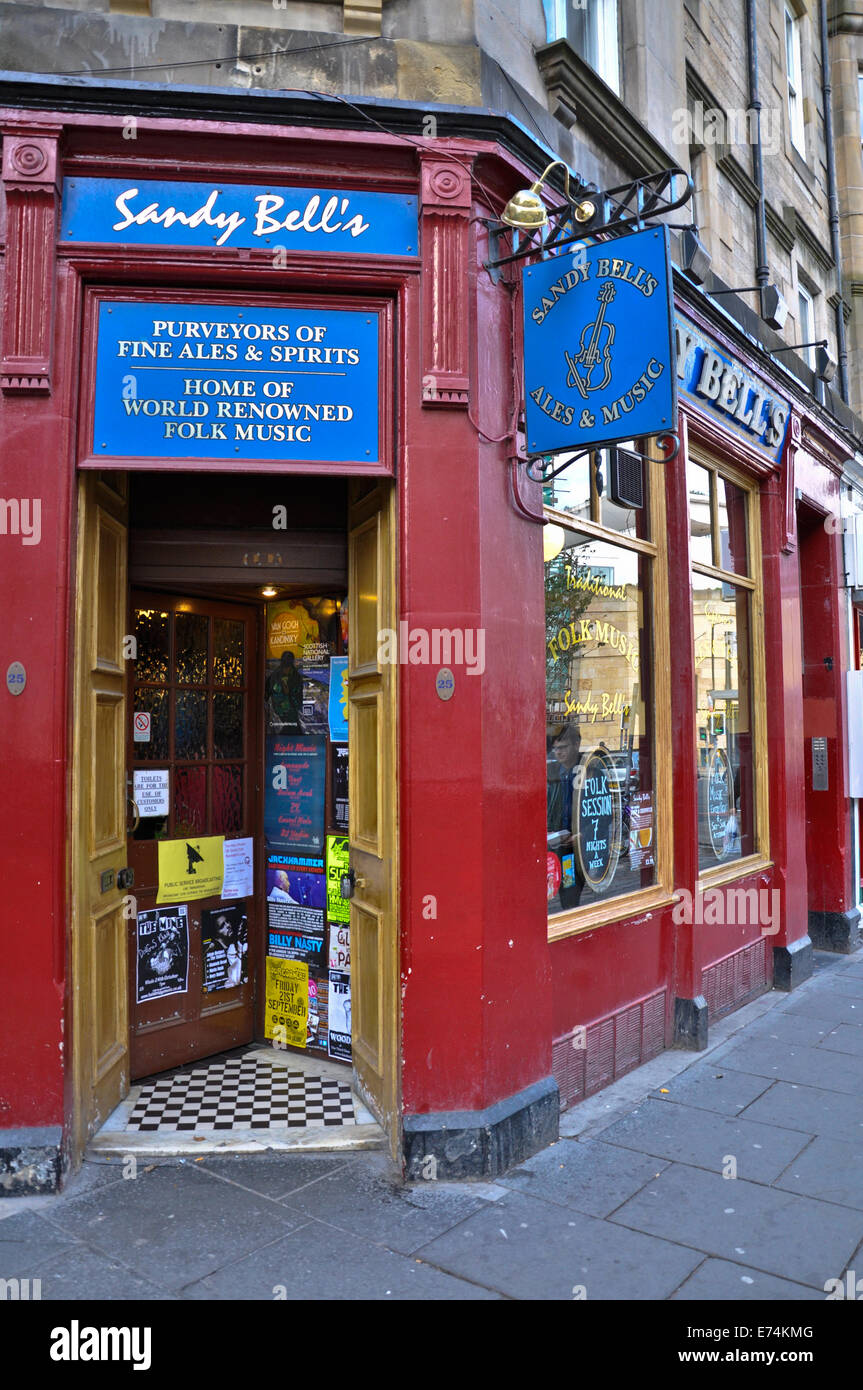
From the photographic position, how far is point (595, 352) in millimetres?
4609

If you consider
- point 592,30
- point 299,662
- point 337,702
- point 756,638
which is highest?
point 592,30

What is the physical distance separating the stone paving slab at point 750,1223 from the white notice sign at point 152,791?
3261mm

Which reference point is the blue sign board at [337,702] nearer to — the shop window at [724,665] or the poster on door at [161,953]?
the poster on door at [161,953]

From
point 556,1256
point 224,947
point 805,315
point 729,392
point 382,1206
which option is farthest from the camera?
point 805,315

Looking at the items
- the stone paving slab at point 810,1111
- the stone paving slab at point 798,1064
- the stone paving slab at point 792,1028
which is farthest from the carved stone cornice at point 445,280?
the stone paving slab at point 792,1028

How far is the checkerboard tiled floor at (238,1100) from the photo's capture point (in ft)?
16.1

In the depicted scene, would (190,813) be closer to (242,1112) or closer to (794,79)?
(242,1112)

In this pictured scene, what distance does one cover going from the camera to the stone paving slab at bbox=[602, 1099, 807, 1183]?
4668 mm

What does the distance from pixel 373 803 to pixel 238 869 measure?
54.8 inches

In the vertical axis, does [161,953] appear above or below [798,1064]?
above

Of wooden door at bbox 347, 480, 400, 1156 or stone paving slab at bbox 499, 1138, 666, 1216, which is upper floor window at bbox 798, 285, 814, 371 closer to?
wooden door at bbox 347, 480, 400, 1156

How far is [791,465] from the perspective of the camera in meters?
8.79

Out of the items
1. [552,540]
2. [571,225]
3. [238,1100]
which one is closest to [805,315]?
[571,225]
